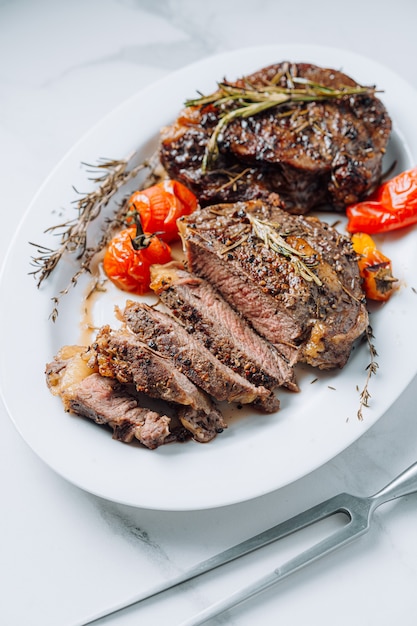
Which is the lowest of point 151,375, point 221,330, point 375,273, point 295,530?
point 295,530

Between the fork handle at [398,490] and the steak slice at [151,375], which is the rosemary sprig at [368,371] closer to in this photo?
the fork handle at [398,490]

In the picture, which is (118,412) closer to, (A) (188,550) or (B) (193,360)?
(B) (193,360)

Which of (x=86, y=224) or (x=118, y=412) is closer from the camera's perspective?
(x=118, y=412)

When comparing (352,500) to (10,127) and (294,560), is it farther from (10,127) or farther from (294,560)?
(10,127)

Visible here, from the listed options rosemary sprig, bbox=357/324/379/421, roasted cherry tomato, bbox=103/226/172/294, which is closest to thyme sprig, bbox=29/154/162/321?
roasted cherry tomato, bbox=103/226/172/294

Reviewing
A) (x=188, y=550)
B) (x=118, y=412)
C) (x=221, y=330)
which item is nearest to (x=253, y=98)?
(x=221, y=330)

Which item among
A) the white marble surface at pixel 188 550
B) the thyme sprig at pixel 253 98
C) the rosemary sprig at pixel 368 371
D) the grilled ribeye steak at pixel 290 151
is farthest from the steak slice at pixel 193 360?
the thyme sprig at pixel 253 98
